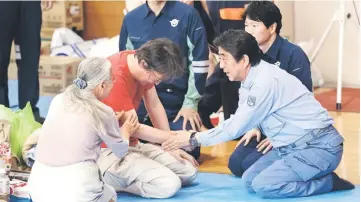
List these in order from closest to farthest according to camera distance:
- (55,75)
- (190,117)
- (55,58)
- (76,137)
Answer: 1. (76,137)
2. (190,117)
3. (55,75)
4. (55,58)

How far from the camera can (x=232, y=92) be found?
15.2ft

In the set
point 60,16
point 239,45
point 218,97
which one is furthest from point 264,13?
point 60,16

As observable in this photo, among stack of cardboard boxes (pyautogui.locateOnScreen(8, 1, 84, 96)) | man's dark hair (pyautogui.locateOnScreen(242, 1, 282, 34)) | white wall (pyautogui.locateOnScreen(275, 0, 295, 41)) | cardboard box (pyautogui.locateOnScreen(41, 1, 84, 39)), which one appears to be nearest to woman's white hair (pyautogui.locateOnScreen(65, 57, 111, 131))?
man's dark hair (pyautogui.locateOnScreen(242, 1, 282, 34))

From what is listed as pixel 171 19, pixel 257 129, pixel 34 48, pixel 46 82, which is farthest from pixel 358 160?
pixel 46 82

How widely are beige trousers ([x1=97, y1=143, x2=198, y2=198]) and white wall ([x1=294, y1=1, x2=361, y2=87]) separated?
289 cm

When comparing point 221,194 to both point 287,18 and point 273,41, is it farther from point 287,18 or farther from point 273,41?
point 287,18

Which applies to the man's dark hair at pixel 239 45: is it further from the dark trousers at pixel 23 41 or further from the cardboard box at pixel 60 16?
the cardboard box at pixel 60 16

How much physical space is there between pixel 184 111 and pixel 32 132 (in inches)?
33.9

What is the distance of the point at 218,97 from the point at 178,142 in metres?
1.38

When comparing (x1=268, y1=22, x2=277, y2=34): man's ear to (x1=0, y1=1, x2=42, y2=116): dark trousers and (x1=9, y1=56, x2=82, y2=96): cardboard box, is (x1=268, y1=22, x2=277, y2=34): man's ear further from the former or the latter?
(x1=9, y1=56, x2=82, y2=96): cardboard box

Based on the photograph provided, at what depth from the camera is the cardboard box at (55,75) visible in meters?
5.78

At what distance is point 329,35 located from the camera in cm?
616

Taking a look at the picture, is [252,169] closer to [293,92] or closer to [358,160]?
[293,92]

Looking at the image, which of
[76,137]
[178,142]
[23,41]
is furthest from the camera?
[23,41]
